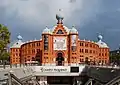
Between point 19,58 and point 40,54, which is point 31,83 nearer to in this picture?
point 40,54

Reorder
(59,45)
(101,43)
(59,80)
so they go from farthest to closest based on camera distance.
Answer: (101,43) → (59,45) → (59,80)

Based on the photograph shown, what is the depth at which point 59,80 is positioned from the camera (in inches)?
3381

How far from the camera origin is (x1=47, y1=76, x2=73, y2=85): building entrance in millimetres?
84500

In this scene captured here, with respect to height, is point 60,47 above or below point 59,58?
above

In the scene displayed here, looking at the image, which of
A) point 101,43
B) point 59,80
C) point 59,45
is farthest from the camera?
point 101,43

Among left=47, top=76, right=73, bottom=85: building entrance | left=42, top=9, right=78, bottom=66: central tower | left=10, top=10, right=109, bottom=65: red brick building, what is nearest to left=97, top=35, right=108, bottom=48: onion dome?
left=10, top=10, right=109, bottom=65: red brick building

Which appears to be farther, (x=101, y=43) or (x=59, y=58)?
(x=101, y=43)

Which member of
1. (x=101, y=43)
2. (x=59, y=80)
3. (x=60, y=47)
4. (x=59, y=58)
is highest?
(x=101, y=43)

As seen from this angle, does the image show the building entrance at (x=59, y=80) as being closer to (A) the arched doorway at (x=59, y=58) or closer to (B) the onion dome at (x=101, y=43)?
(A) the arched doorway at (x=59, y=58)

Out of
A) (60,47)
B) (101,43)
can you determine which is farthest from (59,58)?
(101,43)

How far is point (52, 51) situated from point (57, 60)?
3.46 metres

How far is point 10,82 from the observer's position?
32625 millimetres

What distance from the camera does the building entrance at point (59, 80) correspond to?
8450cm

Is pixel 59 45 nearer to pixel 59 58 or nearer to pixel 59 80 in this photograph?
pixel 59 58
